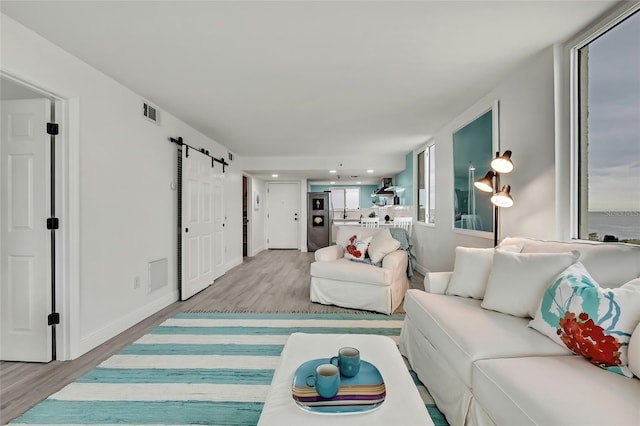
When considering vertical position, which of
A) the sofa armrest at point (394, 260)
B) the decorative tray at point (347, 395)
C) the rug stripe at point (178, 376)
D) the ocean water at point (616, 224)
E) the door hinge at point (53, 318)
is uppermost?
the ocean water at point (616, 224)

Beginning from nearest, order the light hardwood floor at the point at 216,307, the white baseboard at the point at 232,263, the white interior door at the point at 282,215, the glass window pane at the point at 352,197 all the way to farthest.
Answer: the light hardwood floor at the point at 216,307 < the white baseboard at the point at 232,263 < the white interior door at the point at 282,215 < the glass window pane at the point at 352,197

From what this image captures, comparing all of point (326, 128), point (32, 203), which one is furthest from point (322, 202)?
point (32, 203)

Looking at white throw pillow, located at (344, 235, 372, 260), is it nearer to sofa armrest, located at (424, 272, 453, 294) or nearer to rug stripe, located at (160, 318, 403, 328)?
rug stripe, located at (160, 318, 403, 328)

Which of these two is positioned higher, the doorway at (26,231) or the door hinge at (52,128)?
the door hinge at (52,128)

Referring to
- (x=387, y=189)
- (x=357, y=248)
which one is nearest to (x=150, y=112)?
(x=357, y=248)

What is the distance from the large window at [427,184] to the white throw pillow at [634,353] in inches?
142

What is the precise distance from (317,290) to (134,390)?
6.97 ft

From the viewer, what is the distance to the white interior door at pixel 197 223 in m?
3.88

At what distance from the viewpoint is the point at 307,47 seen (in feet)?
7.20

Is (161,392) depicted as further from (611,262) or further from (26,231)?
(611,262)

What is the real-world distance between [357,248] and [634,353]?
2.79 metres

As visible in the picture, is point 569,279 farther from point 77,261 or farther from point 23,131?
point 23,131

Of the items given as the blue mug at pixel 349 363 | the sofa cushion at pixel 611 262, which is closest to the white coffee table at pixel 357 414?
the blue mug at pixel 349 363

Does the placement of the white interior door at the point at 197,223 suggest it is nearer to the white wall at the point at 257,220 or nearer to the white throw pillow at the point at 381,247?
the white throw pillow at the point at 381,247
